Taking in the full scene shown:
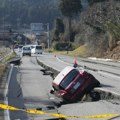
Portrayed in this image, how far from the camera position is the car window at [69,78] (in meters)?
16.2

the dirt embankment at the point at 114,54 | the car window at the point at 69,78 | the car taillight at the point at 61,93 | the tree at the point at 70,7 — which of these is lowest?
the dirt embankment at the point at 114,54

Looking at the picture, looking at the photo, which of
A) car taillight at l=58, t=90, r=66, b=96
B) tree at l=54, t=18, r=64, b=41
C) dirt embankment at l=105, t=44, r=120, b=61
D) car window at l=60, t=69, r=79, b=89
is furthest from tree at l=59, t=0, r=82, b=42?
car taillight at l=58, t=90, r=66, b=96

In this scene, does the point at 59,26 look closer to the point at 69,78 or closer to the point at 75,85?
Result: the point at 69,78

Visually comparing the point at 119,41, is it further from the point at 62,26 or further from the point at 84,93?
the point at 62,26

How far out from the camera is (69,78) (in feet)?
53.5

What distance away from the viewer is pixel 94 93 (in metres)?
16.3

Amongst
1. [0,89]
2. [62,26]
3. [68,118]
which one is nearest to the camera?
[68,118]

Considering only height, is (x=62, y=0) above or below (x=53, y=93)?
above

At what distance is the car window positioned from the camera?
53.2 feet

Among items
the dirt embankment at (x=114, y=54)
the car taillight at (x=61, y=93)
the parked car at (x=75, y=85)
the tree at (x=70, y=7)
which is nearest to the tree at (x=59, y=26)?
the tree at (x=70, y=7)

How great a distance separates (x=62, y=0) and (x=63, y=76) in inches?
4001

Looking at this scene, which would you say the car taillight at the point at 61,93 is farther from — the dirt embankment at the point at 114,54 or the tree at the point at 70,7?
the tree at the point at 70,7

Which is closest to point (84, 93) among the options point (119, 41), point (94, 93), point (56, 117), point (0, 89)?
point (94, 93)

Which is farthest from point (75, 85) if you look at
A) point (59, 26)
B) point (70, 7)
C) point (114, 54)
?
point (59, 26)
